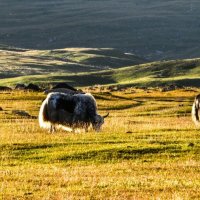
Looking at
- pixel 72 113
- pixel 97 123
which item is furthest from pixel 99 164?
pixel 72 113

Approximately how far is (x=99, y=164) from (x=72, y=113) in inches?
447

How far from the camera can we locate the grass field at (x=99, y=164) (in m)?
15.9

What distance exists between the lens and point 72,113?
32375mm

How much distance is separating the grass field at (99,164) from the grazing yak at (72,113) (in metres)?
0.63

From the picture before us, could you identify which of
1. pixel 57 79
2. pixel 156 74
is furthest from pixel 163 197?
pixel 156 74

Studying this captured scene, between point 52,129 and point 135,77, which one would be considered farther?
point 135,77

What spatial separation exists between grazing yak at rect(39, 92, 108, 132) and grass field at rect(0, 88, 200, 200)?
631 millimetres

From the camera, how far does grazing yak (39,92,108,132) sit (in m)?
32.3

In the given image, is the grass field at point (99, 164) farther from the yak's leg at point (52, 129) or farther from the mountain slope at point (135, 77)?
the mountain slope at point (135, 77)

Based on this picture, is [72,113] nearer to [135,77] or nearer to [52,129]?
[52,129]

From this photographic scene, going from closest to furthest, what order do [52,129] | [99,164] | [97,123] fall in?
[99,164] < [97,123] < [52,129]

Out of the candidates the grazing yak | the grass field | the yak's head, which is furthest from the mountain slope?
the grass field

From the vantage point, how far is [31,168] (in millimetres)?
20203

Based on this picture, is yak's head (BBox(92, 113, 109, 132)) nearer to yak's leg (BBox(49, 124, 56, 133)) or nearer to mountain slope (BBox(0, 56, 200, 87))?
yak's leg (BBox(49, 124, 56, 133))
